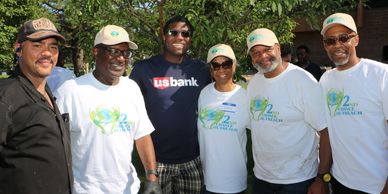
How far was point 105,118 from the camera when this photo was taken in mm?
2873

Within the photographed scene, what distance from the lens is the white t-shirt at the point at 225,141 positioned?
3.46 m

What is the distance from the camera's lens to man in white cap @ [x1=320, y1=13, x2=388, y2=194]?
2.85 m

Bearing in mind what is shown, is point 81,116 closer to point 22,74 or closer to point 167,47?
point 22,74

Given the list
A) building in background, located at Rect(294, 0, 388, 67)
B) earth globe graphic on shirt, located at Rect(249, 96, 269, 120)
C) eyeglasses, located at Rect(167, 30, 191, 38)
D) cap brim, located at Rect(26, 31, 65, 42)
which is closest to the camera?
cap brim, located at Rect(26, 31, 65, 42)

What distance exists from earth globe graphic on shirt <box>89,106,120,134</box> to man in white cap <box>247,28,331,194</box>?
1192 millimetres

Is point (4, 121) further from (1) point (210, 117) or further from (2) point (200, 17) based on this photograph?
(2) point (200, 17)

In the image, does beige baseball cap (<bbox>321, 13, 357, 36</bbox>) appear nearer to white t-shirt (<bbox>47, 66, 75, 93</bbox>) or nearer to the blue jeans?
the blue jeans

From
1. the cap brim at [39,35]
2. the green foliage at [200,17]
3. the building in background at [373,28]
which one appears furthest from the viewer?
the building in background at [373,28]

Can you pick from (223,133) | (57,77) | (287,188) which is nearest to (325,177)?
(287,188)

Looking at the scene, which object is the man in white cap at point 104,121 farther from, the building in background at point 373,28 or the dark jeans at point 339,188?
the building in background at point 373,28

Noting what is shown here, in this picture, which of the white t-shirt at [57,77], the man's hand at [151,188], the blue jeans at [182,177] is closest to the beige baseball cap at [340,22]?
the blue jeans at [182,177]

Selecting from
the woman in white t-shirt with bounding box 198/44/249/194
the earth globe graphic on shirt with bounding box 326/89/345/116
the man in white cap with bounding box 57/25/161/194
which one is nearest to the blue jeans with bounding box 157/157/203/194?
the woman in white t-shirt with bounding box 198/44/249/194

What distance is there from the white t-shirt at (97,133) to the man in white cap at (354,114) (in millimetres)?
1612

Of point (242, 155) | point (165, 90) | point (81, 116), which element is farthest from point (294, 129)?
point (81, 116)
